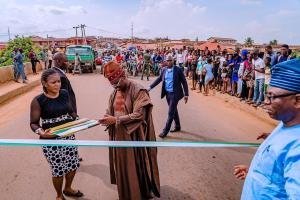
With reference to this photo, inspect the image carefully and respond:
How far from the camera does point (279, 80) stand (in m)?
1.95

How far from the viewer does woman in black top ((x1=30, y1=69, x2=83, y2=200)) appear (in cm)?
404

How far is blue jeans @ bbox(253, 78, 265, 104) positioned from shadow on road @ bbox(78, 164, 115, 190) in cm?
636

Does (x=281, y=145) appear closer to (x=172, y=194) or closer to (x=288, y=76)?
(x=288, y=76)

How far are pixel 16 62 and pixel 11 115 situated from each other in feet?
25.9

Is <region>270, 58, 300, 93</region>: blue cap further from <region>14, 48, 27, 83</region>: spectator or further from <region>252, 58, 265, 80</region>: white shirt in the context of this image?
<region>14, 48, 27, 83</region>: spectator

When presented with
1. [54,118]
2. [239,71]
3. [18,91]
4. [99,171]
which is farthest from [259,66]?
[18,91]

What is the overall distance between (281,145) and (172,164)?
4.38m

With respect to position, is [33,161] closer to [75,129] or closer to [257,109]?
[75,129]

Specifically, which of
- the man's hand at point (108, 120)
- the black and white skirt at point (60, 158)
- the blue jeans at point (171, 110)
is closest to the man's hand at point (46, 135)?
the black and white skirt at point (60, 158)

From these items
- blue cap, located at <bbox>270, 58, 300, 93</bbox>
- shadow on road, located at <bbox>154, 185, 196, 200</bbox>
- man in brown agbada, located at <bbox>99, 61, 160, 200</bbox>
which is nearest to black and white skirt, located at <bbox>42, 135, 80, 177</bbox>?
man in brown agbada, located at <bbox>99, 61, 160, 200</bbox>

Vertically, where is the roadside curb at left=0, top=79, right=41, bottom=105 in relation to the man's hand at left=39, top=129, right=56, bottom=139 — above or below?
below

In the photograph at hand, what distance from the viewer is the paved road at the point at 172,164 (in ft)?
16.4

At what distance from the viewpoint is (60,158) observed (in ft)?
13.9

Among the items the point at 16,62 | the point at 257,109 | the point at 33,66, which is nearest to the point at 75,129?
the point at 257,109
